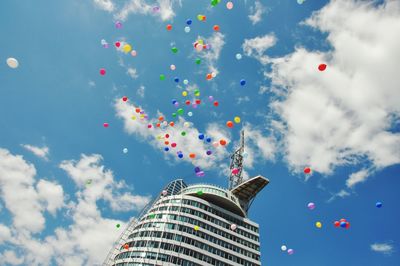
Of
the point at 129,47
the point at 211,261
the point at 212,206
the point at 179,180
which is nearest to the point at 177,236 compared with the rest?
the point at 211,261

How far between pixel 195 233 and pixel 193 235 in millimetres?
844

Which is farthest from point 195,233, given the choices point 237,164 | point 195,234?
point 237,164

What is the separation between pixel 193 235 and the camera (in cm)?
5384

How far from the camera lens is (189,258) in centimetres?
5047

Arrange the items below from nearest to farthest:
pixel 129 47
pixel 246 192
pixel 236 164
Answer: pixel 129 47
pixel 246 192
pixel 236 164

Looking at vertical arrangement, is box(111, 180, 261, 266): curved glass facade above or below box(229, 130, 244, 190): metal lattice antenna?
below

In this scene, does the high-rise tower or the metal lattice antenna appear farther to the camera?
the metal lattice antenna

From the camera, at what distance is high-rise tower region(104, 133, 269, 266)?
5033cm

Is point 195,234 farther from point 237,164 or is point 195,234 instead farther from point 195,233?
point 237,164

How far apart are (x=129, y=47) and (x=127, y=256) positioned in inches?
1597

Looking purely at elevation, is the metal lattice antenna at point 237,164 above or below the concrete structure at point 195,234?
above

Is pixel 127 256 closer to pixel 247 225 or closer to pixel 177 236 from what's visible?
pixel 177 236

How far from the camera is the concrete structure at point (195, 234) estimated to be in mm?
50281

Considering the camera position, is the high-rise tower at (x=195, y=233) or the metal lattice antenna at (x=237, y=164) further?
the metal lattice antenna at (x=237, y=164)
